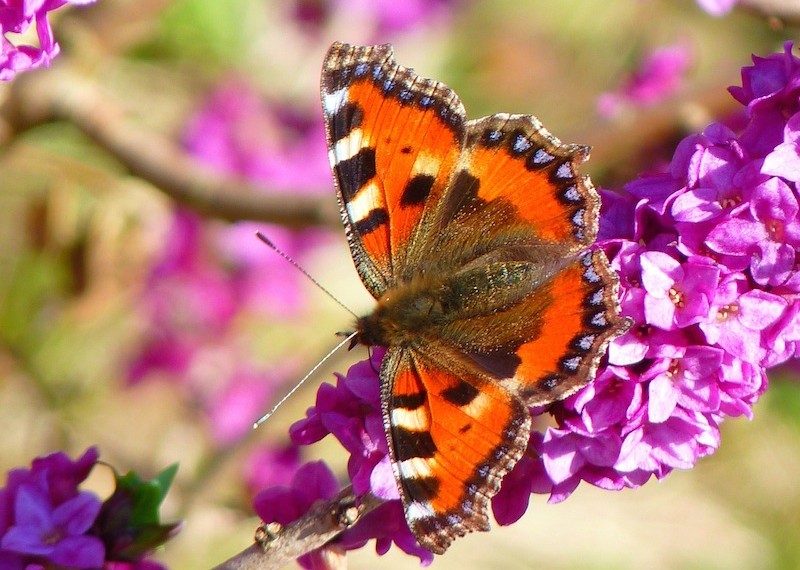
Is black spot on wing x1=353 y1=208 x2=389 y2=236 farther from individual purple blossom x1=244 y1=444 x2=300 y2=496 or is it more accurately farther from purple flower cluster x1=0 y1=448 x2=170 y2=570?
individual purple blossom x1=244 y1=444 x2=300 y2=496

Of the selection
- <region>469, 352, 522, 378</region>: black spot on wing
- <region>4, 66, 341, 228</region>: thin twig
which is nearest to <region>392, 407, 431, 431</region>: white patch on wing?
<region>469, 352, 522, 378</region>: black spot on wing

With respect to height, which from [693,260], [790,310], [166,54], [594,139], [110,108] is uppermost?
[166,54]

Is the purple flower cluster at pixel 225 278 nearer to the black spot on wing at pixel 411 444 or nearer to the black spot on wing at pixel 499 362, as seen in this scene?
the black spot on wing at pixel 499 362

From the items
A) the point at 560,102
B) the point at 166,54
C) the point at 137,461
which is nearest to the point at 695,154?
the point at 137,461

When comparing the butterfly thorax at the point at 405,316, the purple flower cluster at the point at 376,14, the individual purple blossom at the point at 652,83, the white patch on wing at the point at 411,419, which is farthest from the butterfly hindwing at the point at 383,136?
the purple flower cluster at the point at 376,14

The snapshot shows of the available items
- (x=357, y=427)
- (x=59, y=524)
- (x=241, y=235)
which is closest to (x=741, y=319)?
(x=357, y=427)

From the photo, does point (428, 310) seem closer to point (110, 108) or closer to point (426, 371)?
point (426, 371)
